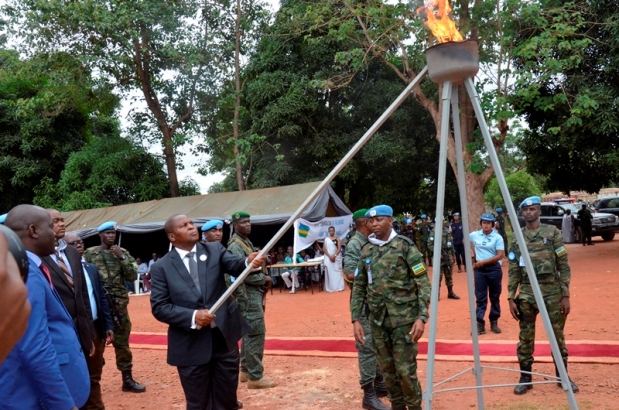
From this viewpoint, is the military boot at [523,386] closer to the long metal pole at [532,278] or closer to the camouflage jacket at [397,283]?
the camouflage jacket at [397,283]

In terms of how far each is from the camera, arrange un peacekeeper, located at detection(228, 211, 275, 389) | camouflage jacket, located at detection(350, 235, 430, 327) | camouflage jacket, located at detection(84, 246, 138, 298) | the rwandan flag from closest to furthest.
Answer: camouflage jacket, located at detection(350, 235, 430, 327) → un peacekeeper, located at detection(228, 211, 275, 389) → camouflage jacket, located at detection(84, 246, 138, 298) → the rwandan flag

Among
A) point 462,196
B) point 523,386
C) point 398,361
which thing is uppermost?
point 462,196

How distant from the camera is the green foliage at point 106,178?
2383 cm

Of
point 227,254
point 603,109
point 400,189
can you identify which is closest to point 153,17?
point 400,189

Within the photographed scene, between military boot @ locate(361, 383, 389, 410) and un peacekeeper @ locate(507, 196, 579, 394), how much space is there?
4.47 feet

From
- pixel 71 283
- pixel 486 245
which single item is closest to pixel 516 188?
pixel 486 245

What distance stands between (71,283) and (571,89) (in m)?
16.7

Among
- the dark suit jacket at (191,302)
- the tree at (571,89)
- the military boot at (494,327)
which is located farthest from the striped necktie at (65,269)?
the tree at (571,89)

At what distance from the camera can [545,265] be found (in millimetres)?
5586

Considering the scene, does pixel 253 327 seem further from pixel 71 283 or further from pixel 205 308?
pixel 71 283

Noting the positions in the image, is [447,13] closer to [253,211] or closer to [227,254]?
[227,254]

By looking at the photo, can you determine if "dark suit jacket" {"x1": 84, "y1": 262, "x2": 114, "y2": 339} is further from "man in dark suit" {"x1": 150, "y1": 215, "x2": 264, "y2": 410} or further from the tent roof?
the tent roof

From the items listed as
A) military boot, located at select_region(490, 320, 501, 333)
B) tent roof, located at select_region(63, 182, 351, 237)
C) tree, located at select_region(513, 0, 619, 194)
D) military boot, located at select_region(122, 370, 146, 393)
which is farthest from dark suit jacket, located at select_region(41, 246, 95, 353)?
tree, located at select_region(513, 0, 619, 194)

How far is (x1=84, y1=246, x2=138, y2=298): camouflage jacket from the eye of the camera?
669cm
